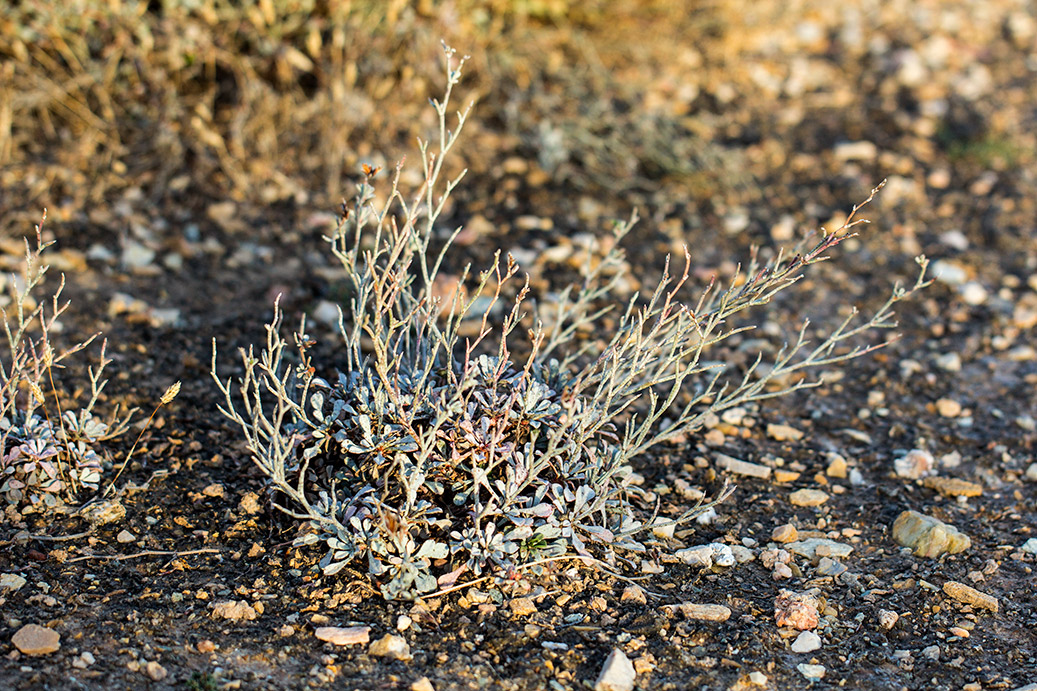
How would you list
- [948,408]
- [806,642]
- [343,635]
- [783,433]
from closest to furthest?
[343,635]
[806,642]
[783,433]
[948,408]

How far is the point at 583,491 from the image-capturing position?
2.34 m

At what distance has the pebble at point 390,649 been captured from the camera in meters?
2.09

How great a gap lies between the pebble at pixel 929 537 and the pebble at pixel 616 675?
0.96 metres

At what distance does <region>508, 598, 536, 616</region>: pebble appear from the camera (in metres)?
2.23

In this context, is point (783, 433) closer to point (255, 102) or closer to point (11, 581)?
point (11, 581)

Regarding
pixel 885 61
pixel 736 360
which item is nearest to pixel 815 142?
pixel 885 61

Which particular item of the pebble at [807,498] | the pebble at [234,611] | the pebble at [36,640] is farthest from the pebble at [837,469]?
the pebble at [36,640]

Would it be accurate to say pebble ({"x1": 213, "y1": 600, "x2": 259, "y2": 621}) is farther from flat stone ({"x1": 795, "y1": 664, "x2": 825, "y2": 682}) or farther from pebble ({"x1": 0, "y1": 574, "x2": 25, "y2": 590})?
flat stone ({"x1": 795, "y1": 664, "x2": 825, "y2": 682})

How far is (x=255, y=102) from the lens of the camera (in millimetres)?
4039

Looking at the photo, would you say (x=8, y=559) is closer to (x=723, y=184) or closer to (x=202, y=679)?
(x=202, y=679)

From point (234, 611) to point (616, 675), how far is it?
86cm

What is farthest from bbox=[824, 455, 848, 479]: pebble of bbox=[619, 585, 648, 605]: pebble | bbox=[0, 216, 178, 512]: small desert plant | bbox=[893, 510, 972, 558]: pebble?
bbox=[0, 216, 178, 512]: small desert plant

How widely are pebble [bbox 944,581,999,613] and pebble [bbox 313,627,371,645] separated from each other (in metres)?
1.45

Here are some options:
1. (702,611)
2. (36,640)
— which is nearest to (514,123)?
(702,611)
